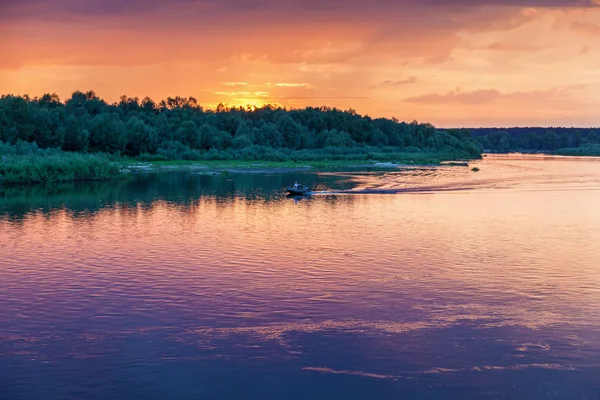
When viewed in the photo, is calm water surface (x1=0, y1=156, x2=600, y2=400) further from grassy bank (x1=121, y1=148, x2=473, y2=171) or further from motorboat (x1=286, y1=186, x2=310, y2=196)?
grassy bank (x1=121, y1=148, x2=473, y2=171)

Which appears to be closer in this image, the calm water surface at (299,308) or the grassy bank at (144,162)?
the calm water surface at (299,308)

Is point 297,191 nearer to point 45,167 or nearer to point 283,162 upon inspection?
point 45,167

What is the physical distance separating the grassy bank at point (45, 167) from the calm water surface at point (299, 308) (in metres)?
37.8

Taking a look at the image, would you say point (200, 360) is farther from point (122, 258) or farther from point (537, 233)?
point (537, 233)

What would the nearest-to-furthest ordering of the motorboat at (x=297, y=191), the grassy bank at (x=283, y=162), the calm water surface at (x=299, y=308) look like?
the calm water surface at (x=299, y=308), the motorboat at (x=297, y=191), the grassy bank at (x=283, y=162)

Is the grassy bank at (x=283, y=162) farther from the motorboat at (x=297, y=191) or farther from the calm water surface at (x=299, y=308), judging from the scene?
the calm water surface at (x=299, y=308)

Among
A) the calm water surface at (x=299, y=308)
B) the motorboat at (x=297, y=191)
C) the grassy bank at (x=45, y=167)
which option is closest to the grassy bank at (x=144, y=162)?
the grassy bank at (x=45, y=167)

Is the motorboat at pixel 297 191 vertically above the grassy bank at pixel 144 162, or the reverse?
the grassy bank at pixel 144 162

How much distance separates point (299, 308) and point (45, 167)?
72.5m

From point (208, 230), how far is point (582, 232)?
2471 cm

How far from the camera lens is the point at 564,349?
20.4 m

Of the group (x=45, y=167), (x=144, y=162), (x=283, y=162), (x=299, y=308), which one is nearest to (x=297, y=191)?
(x=45, y=167)

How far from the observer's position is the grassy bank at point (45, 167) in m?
84.4

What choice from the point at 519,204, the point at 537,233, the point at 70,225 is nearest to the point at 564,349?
the point at 537,233
